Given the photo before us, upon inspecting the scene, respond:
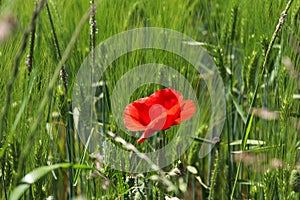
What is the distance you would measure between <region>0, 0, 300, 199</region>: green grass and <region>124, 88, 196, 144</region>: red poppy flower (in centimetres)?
6

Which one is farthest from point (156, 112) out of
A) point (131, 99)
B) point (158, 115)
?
point (131, 99)

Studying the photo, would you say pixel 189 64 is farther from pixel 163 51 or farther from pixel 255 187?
pixel 255 187

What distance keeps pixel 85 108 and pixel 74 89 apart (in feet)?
0.11

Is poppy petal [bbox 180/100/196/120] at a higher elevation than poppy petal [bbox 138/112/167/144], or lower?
higher

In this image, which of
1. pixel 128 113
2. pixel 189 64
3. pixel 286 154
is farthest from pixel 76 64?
pixel 286 154

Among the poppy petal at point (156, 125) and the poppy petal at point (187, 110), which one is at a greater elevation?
the poppy petal at point (187, 110)

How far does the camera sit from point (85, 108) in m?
1.02

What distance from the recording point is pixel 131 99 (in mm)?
942

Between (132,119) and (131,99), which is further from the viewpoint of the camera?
(131,99)

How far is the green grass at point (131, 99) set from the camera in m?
0.80

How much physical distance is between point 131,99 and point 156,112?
0.13 metres

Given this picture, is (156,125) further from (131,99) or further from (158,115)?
(131,99)

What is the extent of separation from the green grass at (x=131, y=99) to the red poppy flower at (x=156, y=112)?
0.06 m

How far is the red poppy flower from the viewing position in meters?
0.80
